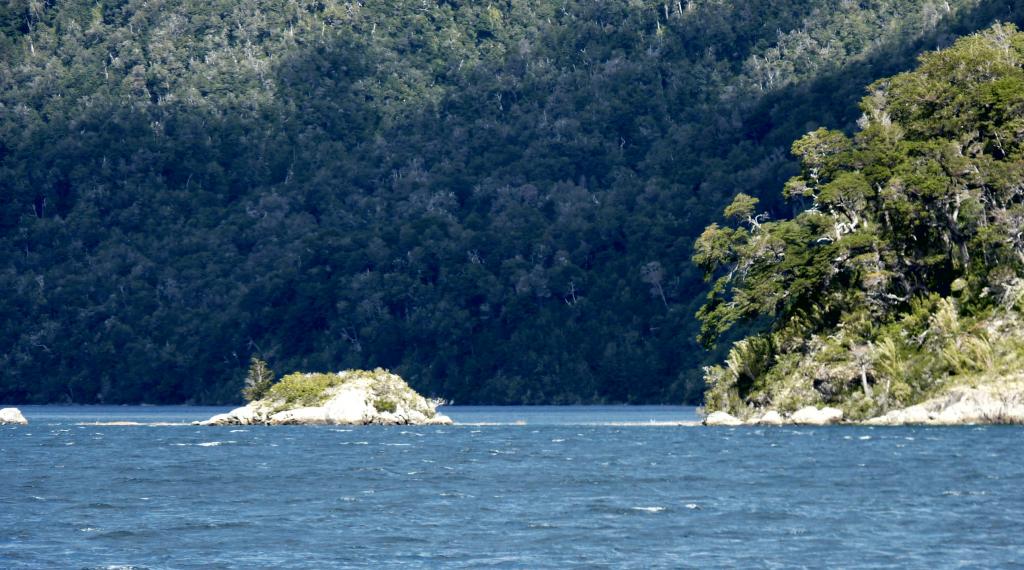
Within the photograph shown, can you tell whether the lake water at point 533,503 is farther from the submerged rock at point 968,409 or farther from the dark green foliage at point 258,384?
the dark green foliage at point 258,384

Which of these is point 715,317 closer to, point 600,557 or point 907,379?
point 907,379

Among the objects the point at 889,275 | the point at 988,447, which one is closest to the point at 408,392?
the point at 889,275

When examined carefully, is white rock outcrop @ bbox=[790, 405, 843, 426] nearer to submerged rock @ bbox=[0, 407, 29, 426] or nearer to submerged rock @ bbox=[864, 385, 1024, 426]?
submerged rock @ bbox=[864, 385, 1024, 426]

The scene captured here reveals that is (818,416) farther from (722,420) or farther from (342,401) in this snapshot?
→ (342,401)

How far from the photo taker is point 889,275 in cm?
9706

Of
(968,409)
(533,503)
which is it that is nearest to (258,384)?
(968,409)

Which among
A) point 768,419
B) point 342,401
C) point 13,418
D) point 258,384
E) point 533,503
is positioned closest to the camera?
point 533,503

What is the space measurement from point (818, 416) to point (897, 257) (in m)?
10.7

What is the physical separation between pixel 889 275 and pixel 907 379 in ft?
23.5

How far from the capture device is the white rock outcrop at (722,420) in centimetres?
10306

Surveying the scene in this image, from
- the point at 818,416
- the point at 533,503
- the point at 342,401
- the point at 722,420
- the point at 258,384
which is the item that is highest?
the point at 258,384

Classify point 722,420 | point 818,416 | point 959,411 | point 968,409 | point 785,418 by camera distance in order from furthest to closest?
point 722,420 < point 785,418 < point 818,416 < point 959,411 < point 968,409

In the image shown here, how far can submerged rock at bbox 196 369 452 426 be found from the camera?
370 feet

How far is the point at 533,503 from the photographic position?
5566cm
